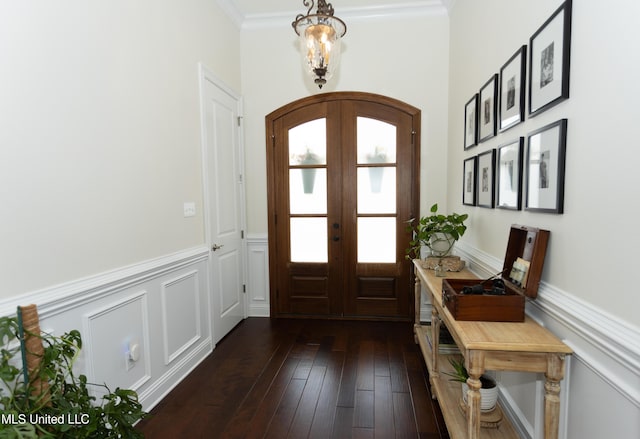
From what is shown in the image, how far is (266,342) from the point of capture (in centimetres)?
319

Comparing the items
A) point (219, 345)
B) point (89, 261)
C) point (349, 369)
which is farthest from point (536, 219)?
point (219, 345)

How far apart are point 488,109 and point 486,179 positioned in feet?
1.50

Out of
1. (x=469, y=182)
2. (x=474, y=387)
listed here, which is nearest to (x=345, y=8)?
(x=469, y=182)

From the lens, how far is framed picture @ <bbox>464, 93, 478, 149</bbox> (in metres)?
2.51

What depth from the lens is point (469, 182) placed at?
267 cm

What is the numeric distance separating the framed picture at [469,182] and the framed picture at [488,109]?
0.26 metres

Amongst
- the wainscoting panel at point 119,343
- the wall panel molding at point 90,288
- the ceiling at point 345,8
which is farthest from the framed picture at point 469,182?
the wainscoting panel at point 119,343

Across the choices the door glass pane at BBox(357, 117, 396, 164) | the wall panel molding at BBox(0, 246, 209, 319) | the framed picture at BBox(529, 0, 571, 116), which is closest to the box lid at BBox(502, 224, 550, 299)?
the framed picture at BBox(529, 0, 571, 116)

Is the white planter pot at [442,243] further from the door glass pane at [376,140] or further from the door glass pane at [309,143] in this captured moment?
the door glass pane at [309,143]

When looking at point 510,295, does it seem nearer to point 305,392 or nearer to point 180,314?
point 305,392

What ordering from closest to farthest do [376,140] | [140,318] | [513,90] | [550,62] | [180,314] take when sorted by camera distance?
[550,62] → [513,90] → [140,318] → [180,314] → [376,140]

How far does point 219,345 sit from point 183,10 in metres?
2.82

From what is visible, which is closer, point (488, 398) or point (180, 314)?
point (488, 398)

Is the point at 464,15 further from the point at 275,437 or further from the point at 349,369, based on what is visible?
the point at 275,437
